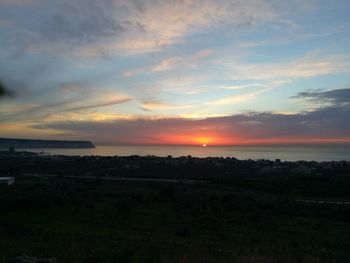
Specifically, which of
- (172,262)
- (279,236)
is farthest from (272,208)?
(172,262)

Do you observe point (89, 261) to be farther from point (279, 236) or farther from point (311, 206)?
point (311, 206)

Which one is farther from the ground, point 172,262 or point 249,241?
point 172,262

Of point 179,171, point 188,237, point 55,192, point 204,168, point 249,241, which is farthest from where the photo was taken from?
point 204,168

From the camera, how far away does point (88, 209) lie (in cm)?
3106

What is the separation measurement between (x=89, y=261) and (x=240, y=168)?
3099 inches

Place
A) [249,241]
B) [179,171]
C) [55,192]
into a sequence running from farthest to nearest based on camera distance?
[179,171]
[55,192]
[249,241]

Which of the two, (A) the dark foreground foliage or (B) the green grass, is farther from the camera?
(B) the green grass

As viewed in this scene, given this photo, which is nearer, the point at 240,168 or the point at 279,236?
the point at 279,236

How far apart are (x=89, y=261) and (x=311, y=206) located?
2814 cm

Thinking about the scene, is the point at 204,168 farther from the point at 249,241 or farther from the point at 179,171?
the point at 249,241

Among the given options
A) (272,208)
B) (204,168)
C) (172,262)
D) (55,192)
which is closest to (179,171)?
(204,168)

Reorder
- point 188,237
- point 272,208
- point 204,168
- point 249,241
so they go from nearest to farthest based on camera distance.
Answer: point 249,241 < point 188,237 < point 272,208 < point 204,168

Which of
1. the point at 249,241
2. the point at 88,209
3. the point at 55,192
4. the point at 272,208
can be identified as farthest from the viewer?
the point at 55,192

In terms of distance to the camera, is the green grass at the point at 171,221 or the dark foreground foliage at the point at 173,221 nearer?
the dark foreground foliage at the point at 173,221
